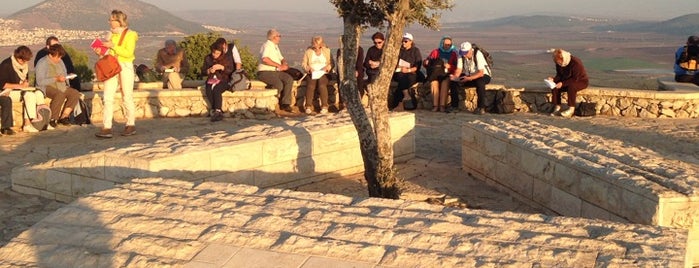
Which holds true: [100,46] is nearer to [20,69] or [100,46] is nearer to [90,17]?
[20,69]

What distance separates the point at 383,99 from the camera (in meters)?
6.82

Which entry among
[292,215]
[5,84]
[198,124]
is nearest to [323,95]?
[198,124]

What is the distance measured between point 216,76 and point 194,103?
29.2 inches

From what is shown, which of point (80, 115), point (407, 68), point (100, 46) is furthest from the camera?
point (407, 68)

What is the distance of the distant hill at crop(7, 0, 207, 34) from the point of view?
142875 millimetres

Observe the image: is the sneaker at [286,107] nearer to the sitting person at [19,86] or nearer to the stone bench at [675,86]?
the sitting person at [19,86]

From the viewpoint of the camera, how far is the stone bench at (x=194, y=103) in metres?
12.5

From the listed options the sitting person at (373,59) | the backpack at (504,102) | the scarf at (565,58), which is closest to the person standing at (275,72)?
the sitting person at (373,59)

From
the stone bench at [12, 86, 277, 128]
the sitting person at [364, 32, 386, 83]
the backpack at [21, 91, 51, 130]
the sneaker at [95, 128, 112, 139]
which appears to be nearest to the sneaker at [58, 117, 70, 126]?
the backpack at [21, 91, 51, 130]

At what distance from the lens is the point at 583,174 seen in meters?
6.36

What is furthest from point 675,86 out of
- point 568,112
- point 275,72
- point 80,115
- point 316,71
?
point 80,115

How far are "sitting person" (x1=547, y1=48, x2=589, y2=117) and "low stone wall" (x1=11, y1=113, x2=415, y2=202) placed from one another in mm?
5376

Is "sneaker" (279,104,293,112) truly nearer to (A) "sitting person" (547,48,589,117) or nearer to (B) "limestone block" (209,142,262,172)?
(A) "sitting person" (547,48,589,117)

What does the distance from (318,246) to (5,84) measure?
7.94 meters
